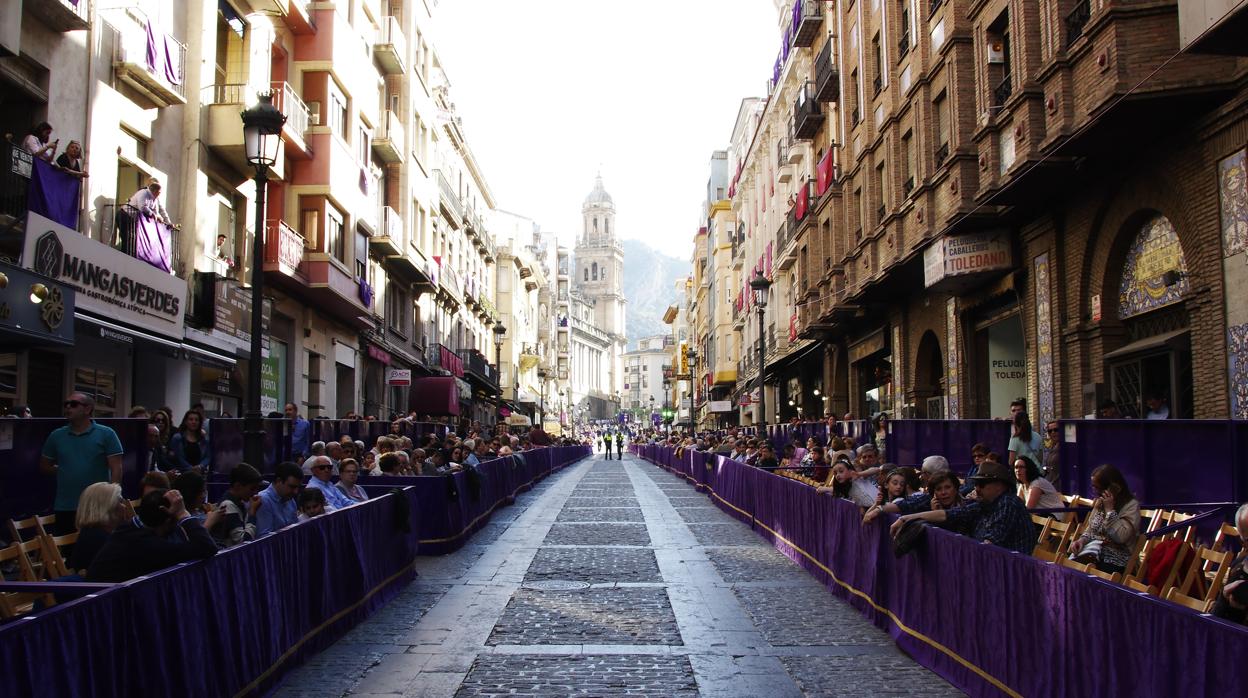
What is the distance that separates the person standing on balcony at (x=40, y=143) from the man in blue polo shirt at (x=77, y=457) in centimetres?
593

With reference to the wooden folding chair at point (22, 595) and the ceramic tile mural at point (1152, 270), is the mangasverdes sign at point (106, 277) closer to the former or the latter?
the wooden folding chair at point (22, 595)

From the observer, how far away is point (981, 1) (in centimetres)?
1975

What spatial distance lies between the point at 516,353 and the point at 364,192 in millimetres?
50464

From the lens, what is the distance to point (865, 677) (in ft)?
25.4

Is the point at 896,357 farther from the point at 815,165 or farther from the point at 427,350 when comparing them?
the point at 427,350

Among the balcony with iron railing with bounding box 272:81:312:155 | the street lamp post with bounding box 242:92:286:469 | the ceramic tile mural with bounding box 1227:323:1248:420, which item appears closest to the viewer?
the ceramic tile mural with bounding box 1227:323:1248:420

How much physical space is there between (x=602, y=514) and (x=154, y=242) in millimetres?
9436

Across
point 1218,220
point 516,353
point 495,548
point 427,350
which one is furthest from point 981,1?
point 516,353

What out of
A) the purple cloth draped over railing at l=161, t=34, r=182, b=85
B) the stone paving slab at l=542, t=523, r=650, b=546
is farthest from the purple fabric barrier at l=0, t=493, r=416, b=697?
the purple cloth draped over railing at l=161, t=34, r=182, b=85

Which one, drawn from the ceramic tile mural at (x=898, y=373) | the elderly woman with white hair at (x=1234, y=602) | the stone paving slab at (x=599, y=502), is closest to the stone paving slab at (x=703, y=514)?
the stone paving slab at (x=599, y=502)

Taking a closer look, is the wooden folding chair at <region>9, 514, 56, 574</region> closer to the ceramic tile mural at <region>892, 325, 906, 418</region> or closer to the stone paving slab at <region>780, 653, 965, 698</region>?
the stone paving slab at <region>780, 653, 965, 698</region>

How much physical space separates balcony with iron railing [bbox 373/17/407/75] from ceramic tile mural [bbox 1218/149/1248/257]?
25790 millimetres

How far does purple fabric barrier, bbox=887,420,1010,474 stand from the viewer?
55.2 ft

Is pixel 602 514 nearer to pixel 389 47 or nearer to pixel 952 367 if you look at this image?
pixel 952 367
